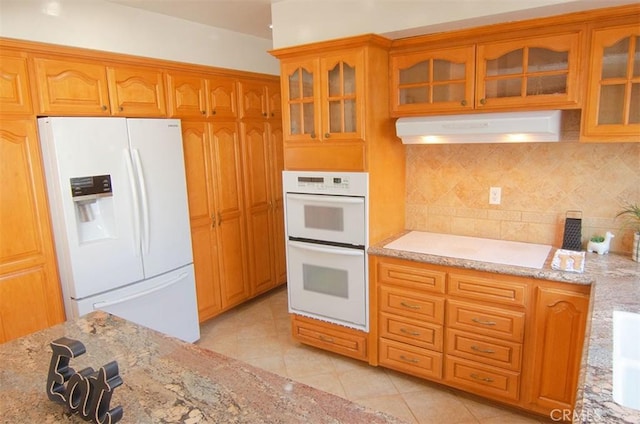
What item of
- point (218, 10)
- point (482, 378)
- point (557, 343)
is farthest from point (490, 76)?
point (218, 10)

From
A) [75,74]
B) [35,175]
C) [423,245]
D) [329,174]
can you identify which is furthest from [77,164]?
[423,245]

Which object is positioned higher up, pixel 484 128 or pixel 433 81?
pixel 433 81

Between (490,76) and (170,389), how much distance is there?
222cm

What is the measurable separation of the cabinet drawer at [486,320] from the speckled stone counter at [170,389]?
1477mm

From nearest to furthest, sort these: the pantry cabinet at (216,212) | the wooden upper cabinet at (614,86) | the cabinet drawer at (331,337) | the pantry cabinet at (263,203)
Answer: the wooden upper cabinet at (614,86) < the cabinet drawer at (331,337) < the pantry cabinet at (216,212) < the pantry cabinet at (263,203)

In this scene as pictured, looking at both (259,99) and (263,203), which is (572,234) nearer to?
(263,203)

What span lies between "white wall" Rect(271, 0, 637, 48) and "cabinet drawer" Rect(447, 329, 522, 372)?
1.74 metres

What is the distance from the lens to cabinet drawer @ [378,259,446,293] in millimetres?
2488

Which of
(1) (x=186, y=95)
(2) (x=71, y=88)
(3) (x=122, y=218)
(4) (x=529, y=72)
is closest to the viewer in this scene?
(4) (x=529, y=72)

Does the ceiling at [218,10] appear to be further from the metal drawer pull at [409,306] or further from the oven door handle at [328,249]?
the metal drawer pull at [409,306]

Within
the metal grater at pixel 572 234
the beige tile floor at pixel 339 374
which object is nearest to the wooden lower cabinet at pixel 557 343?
the beige tile floor at pixel 339 374

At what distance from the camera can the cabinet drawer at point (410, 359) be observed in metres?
2.59

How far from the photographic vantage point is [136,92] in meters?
2.85

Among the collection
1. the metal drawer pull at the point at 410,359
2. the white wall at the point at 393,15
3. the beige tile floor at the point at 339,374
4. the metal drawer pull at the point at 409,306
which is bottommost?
the beige tile floor at the point at 339,374
